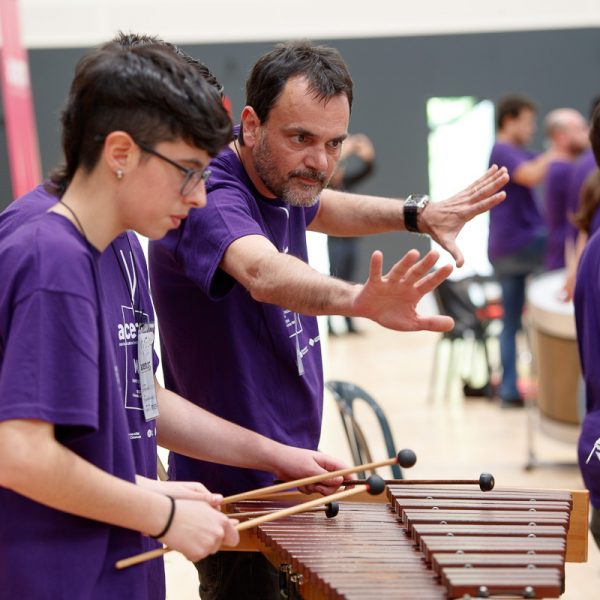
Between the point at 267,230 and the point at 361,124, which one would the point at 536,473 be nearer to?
the point at 267,230

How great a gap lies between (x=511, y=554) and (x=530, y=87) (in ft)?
33.8

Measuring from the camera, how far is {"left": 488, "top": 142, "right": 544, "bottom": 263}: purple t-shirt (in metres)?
7.17

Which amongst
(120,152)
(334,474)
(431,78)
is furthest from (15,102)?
(431,78)

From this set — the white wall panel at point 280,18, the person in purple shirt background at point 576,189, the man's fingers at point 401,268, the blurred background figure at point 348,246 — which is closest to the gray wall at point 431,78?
the white wall panel at point 280,18

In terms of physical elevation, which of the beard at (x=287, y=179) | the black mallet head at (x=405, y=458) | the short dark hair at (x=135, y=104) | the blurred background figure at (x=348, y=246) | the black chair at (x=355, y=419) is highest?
the short dark hair at (x=135, y=104)

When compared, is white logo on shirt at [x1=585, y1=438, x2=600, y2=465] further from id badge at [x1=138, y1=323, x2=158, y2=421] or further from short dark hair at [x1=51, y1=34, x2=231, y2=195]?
short dark hair at [x1=51, y1=34, x2=231, y2=195]

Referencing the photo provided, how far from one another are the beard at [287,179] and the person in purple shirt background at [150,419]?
0.75 feet

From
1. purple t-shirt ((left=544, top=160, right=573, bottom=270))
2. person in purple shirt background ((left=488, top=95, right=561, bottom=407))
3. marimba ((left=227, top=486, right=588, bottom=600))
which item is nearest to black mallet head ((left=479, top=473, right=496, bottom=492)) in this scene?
marimba ((left=227, top=486, right=588, bottom=600))

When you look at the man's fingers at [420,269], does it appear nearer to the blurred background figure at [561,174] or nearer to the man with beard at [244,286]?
the man with beard at [244,286]

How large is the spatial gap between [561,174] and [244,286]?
5378mm

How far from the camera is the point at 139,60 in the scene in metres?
1.63

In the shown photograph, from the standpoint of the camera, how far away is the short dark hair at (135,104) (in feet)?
5.27

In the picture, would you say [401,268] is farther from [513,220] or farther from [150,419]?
[513,220]

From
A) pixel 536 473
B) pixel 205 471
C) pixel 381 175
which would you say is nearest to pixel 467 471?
pixel 536 473
